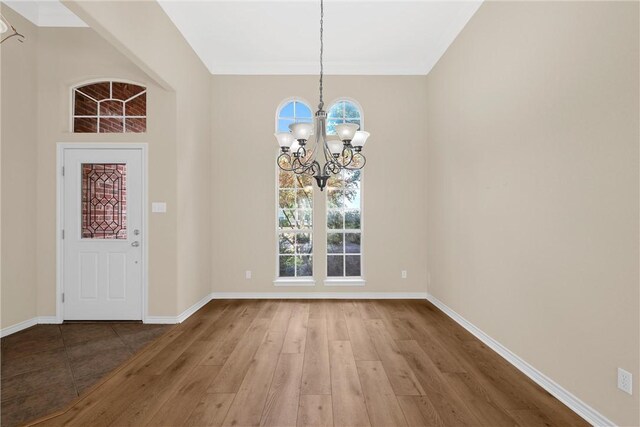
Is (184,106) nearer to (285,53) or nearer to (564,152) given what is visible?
(285,53)

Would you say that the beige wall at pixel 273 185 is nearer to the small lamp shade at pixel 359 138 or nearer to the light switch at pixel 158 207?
the light switch at pixel 158 207

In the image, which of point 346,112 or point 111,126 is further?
point 346,112

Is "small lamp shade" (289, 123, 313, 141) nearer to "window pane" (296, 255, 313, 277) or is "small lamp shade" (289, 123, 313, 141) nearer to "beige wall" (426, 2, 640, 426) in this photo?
"beige wall" (426, 2, 640, 426)

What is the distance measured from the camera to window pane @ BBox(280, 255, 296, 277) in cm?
479

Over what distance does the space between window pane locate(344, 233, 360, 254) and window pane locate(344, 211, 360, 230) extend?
111mm

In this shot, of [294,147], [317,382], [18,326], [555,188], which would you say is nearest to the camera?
[555,188]

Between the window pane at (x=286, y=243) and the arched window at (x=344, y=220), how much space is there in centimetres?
58

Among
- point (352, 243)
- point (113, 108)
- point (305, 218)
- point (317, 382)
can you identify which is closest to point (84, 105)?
point (113, 108)

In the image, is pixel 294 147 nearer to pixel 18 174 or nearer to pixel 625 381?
pixel 625 381

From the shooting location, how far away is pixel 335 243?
189 inches

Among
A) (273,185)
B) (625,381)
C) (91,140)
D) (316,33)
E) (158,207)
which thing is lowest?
(625,381)

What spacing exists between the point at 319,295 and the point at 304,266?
0.50m

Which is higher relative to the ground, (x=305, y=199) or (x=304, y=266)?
(x=305, y=199)

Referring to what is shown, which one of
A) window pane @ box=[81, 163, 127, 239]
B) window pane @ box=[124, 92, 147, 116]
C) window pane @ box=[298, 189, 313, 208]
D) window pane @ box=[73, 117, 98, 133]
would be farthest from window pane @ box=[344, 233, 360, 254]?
window pane @ box=[73, 117, 98, 133]
